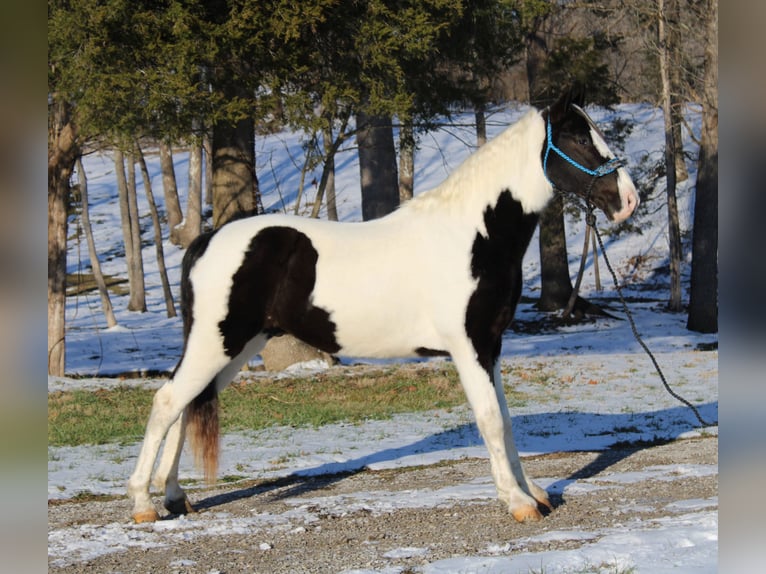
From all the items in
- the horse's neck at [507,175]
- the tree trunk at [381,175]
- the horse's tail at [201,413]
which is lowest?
the horse's tail at [201,413]

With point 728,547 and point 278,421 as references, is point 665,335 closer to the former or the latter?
point 278,421

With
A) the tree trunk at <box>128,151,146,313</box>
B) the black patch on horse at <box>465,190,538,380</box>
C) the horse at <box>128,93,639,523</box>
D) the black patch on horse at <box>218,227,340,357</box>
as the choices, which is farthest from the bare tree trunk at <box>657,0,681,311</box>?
the black patch on horse at <box>218,227,340,357</box>

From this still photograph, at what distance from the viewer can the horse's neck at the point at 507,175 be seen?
5.64 meters

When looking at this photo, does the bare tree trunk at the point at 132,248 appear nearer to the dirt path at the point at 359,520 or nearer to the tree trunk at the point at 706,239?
the tree trunk at the point at 706,239

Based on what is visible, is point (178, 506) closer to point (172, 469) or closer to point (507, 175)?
point (172, 469)

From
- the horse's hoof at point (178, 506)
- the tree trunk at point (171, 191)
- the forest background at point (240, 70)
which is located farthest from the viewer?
the tree trunk at point (171, 191)

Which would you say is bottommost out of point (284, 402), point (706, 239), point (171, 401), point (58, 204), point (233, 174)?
point (284, 402)

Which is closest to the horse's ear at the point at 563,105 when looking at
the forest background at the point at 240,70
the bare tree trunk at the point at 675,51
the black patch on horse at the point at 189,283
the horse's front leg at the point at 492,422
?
the horse's front leg at the point at 492,422

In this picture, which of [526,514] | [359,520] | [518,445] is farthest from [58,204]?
[526,514]

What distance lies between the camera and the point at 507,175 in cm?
566

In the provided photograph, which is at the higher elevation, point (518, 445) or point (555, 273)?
point (555, 273)

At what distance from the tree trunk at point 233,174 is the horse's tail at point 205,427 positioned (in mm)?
7227

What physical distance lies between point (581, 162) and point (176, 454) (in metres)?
3.36

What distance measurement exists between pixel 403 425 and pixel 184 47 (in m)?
5.25
